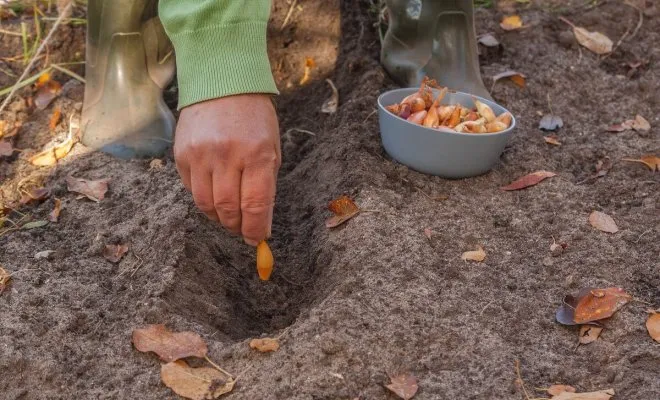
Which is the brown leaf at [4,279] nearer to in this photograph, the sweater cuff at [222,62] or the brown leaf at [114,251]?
the brown leaf at [114,251]

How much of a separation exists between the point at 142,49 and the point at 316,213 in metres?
0.80

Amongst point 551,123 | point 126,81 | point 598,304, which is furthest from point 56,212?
point 551,123

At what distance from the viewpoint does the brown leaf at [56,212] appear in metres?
2.08

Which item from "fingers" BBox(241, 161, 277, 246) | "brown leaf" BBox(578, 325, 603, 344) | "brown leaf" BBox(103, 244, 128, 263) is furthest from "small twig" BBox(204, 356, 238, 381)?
"brown leaf" BBox(578, 325, 603, 344)

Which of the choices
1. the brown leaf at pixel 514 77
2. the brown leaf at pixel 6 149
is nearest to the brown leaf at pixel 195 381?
the brown leaf at pixel 6 149

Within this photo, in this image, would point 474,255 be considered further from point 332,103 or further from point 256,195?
point 332,103

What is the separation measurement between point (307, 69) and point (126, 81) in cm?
62

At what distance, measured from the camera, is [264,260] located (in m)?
1.78

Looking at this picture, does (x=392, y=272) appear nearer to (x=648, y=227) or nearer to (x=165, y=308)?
(x=165, y=308)

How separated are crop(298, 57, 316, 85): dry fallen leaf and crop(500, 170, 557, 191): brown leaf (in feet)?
2.79

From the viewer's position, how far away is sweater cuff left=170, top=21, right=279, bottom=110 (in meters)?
1.46

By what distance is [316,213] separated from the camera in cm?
206

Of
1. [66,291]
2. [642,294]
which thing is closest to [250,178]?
[66,291]

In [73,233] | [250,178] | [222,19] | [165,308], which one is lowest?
[73,233]
